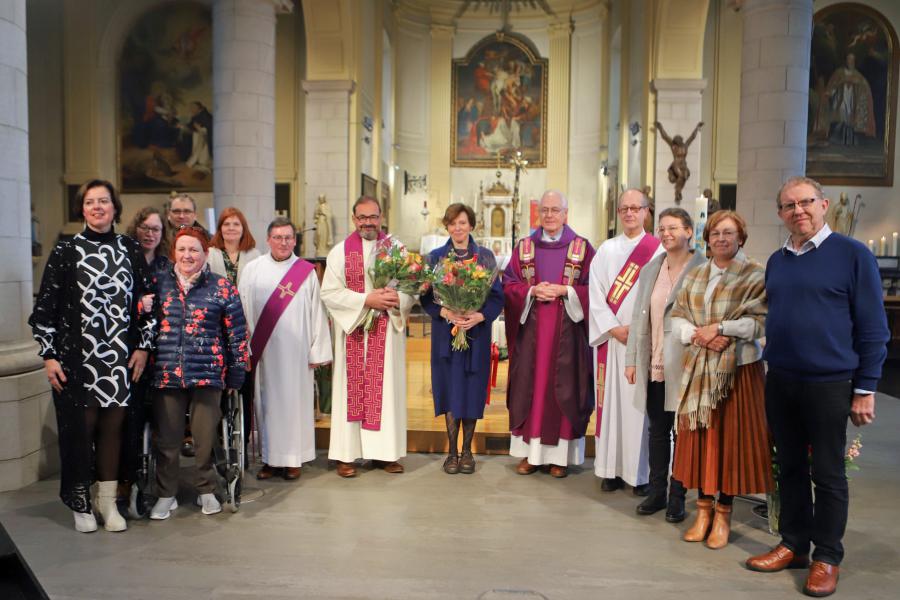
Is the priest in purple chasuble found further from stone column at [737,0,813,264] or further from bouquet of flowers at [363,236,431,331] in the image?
stone column at [737,0,813,264]

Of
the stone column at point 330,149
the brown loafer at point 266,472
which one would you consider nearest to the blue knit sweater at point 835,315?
the brown loafer at point 266,472

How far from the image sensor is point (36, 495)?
4188mm

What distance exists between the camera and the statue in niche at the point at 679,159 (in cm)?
1261

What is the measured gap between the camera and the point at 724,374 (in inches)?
133

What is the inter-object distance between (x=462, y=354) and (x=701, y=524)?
1775mm

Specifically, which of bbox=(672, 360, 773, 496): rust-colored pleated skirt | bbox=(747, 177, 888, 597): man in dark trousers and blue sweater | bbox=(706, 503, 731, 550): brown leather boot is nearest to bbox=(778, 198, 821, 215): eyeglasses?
bbox=(747, 177, 888, 597): man in dark trousers and blue sweater

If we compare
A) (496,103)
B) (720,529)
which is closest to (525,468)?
(720,529)

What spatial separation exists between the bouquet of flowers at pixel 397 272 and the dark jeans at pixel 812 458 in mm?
2161

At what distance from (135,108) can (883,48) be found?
1500 cm

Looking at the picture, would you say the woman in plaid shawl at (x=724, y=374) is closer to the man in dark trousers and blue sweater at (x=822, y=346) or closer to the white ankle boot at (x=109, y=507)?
the man in dark trousers and blue sweater at (x=822, y=346)

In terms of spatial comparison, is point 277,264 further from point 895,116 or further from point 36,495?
point 895,116

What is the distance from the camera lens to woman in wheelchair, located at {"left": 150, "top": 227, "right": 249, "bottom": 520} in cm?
371

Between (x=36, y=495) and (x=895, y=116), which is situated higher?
(x=895, y=116)

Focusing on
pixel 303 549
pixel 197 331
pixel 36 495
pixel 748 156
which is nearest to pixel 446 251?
pixel 197 331
